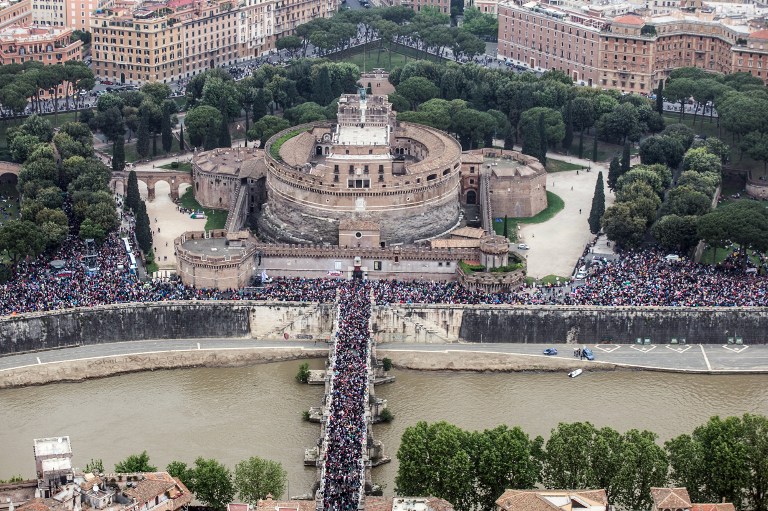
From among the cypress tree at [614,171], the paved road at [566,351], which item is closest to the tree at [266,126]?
the cypress tree at [614,171]

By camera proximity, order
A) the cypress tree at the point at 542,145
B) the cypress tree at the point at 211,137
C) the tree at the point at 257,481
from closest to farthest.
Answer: the tree at the point at 257,481 < the cypress tree at the point at 542,145 < the cypress tree at the point at 211,137

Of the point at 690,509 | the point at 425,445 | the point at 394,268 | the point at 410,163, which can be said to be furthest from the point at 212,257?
the point at 690,509

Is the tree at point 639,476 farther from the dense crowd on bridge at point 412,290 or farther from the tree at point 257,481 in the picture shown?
the dense crowd on bridge at point 412,290

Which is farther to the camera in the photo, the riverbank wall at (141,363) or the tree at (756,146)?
the tree at (756,146)

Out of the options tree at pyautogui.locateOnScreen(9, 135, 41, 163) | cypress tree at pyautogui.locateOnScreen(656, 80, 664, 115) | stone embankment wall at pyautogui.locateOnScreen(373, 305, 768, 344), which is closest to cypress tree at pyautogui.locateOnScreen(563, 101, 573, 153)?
cypress tree at pyautogui.locateOnScreen(656, 80, 664, 115)

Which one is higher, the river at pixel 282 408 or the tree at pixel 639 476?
the tree at pixel 639 476
